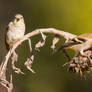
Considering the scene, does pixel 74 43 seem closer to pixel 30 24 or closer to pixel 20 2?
pixel 30 24

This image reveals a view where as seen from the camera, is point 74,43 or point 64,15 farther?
point 64,15

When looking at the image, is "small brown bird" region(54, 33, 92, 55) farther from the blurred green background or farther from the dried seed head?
the blurred green background

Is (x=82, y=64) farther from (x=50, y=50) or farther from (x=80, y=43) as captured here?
(x=50, y=50)

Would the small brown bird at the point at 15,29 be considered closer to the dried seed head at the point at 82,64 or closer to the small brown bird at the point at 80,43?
the small brown bird at the point at 80,43

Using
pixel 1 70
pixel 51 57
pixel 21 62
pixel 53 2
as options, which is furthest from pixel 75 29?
pixel 1 70

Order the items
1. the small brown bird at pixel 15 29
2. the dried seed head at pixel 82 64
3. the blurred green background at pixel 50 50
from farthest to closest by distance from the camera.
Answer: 1. the blurred green background at pixel 50 50
2. the small brown bird at pixel 15 29
3. the dried seed head at pixel 82 64

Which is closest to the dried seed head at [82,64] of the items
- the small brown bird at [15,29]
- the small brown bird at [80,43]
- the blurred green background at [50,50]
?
the small brown bird at [80,43]

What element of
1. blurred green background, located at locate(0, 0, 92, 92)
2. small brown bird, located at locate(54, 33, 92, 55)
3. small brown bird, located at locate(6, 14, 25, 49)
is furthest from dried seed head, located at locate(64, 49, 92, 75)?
blurred green background, located at locate(0, 0, 92, 92)
